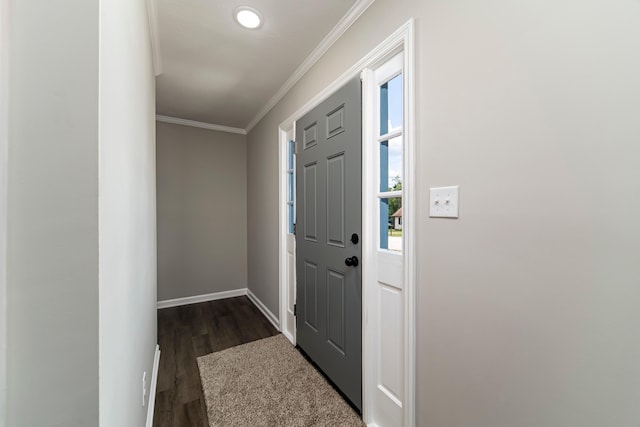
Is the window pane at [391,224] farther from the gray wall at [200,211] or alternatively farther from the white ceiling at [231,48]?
the gray wall at [200,211]

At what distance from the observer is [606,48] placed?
71 centimetres

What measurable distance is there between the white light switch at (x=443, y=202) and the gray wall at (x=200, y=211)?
323cm

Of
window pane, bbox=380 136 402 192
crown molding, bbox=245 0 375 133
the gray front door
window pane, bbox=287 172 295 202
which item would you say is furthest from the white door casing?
window pane, bbox=380 136 402 192

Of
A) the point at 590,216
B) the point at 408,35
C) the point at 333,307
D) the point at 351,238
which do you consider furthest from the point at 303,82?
the point at 590,216

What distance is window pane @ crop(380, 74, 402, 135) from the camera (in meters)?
1.39

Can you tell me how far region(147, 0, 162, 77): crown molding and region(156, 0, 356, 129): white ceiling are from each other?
32 millimetres

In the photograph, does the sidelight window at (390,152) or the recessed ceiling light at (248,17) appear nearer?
the sidelight window at (390,152)

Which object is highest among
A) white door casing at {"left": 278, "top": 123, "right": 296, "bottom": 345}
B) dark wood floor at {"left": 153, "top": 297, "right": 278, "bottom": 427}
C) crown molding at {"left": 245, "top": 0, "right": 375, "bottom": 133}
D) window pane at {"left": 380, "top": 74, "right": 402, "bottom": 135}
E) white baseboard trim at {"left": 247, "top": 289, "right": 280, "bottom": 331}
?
crown molding at {"left": 245, "top": 0, "right": 375, "bottom": 133}

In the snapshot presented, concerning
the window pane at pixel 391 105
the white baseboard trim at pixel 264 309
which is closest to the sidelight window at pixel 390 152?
the window pane at pixel 391 105

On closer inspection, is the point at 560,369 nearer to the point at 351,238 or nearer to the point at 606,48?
the point at 606,48

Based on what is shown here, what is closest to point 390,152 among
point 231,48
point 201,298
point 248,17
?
point 248,17

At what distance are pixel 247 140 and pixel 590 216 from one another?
381cm

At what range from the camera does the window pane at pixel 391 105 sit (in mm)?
1393

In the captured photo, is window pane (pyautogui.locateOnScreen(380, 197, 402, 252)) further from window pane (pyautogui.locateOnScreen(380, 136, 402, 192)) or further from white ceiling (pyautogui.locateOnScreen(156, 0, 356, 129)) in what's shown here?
white ceiling (pyautogui.locateOnScreen(156, 0, 356, 129))
